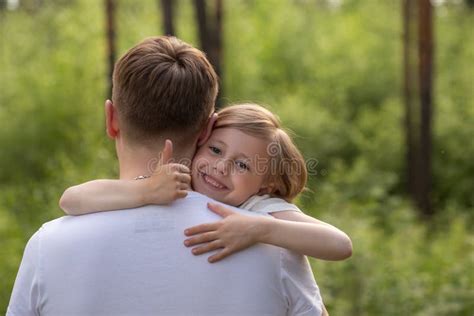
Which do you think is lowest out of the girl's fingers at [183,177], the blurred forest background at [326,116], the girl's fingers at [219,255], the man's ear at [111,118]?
the blurred forest background at [326,116]

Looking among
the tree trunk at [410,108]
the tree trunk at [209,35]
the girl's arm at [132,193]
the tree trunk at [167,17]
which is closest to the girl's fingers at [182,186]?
the girl's arm at [132,193]

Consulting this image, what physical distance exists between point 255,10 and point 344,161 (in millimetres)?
8630

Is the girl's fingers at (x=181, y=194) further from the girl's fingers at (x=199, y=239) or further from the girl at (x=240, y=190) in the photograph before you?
the girl's fingers at (x=199, y=239)

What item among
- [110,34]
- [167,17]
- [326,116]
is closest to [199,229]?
[167,17]

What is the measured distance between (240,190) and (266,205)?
0.29ft

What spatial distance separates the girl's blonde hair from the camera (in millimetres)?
2744

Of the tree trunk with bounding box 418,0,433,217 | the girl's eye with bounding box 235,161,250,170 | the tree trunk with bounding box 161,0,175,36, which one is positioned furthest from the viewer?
the tree trunk with bounding box 418,0,433,217

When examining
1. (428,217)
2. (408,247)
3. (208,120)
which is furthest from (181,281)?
(428,217)

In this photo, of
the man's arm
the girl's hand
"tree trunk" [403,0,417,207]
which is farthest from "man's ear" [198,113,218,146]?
"tree trunk" [403,0,417,207]

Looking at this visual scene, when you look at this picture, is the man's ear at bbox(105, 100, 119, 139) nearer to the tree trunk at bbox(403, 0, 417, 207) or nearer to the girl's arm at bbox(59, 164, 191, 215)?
the girl's arm at bbox(59, 164, 191, 215)

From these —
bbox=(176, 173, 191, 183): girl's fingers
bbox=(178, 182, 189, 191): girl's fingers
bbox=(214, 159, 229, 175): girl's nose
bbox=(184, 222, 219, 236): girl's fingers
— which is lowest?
bbox=(184, 222, 219, 236): girl's fingers

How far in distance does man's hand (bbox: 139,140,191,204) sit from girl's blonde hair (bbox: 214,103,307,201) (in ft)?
1.21

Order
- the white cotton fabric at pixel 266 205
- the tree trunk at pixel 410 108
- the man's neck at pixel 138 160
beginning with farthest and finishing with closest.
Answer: the tree trunk at pixel 410 108, the white cotton fabric at pixel 266 205, the man's neck at pixel 138 160

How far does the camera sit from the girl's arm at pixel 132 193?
2307mm
